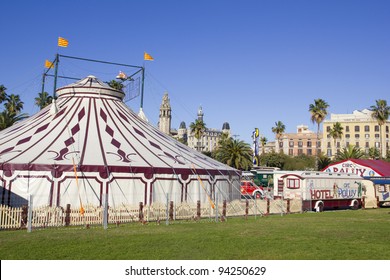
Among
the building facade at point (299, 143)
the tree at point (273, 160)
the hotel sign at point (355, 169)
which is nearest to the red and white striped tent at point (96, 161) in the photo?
the hotel sign at point (355, 169)

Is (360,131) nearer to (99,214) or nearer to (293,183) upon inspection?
(293,183)

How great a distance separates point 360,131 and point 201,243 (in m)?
87.7

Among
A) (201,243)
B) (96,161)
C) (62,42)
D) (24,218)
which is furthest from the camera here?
(62,42)

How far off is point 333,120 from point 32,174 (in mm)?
84642

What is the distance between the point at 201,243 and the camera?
10891 millimetres

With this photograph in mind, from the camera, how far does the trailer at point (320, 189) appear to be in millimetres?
23625

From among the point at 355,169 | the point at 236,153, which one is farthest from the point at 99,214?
the point at 236,153

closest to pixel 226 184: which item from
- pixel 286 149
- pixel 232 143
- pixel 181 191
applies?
pixel 181 191

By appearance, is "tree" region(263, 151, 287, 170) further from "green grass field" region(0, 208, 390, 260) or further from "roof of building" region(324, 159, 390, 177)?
"green grass field" region(0, 208, 390, 260)

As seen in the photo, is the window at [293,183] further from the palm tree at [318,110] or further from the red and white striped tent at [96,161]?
the palm tree at [318,110]

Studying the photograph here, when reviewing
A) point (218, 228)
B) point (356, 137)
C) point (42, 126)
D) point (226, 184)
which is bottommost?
point (218, 228)

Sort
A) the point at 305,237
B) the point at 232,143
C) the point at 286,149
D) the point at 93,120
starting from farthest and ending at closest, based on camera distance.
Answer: the point at 286,149 → the point at 232,143 → the point at 93,120 → the point at 305,237

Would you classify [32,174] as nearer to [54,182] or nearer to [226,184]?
[54,182]

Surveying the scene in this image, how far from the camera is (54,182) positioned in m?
17.2
